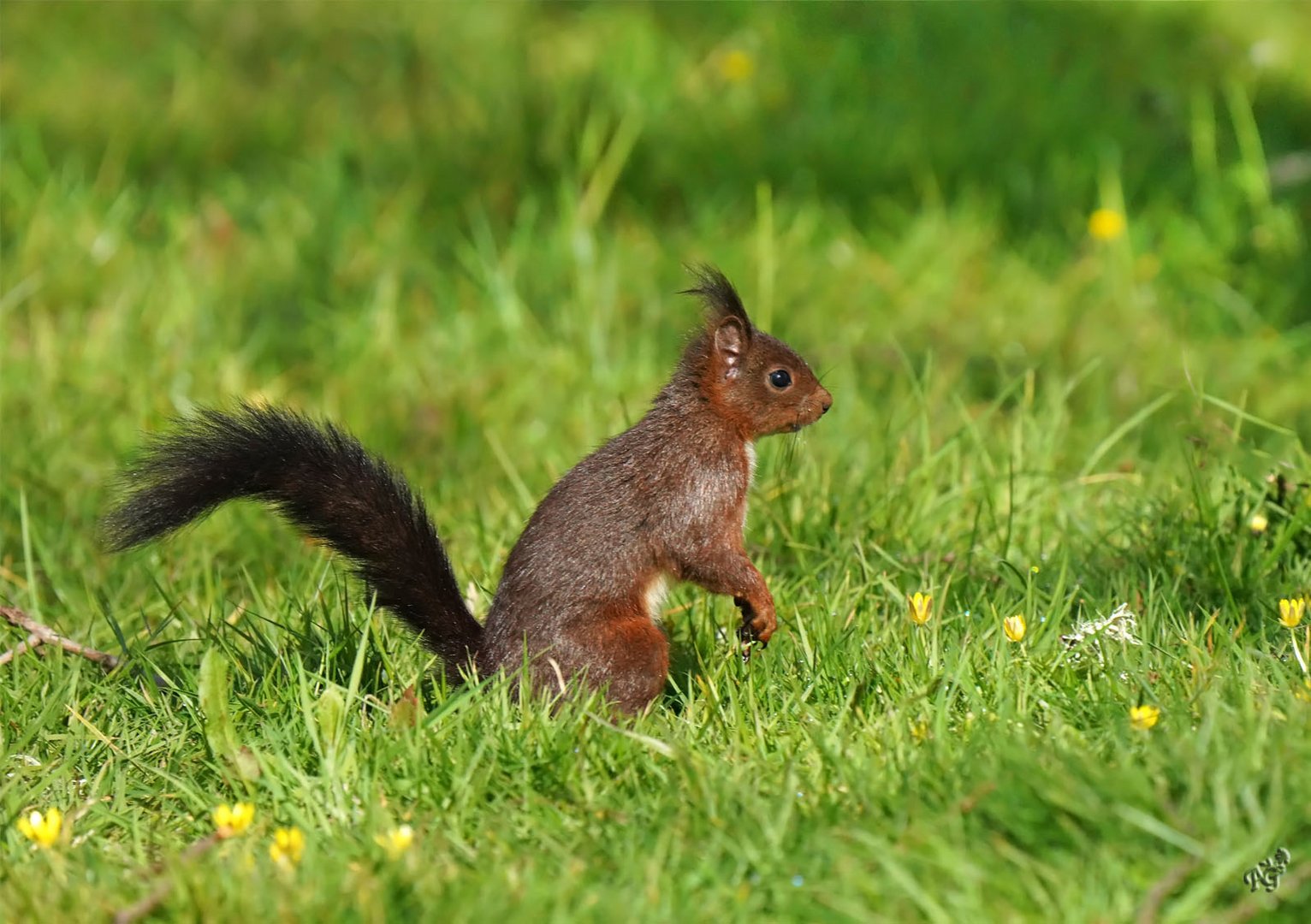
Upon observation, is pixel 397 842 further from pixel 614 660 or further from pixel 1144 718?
pixel 1144 718

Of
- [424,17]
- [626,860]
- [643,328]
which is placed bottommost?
[626,860]

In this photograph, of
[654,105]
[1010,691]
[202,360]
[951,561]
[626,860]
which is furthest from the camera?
[654,105]

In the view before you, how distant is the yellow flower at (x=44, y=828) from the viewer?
254cm

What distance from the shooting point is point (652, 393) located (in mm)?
5168

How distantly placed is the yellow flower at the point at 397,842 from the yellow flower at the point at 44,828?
0.53 meters

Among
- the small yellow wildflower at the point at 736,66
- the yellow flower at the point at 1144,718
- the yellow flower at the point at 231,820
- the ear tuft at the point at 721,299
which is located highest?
the small yellow wildflower at the point at 736,66

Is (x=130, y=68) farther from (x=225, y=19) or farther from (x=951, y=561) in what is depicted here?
(x=951, y=561)

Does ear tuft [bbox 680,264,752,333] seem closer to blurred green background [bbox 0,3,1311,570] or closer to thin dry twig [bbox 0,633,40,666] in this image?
blurred green background [bbox 0,3,1311,570]

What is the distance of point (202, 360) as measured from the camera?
523 centimetres

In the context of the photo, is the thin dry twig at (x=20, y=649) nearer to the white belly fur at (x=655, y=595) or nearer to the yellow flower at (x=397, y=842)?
the yellow flower at (x=397, y=842)

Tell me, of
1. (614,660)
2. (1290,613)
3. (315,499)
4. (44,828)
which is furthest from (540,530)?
(1290,613)

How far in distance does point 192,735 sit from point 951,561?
170 centimetres

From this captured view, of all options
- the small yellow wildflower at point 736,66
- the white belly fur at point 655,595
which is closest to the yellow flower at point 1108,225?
the small yellow wildflower at point 736,66

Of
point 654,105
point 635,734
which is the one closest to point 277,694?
point 635,734
